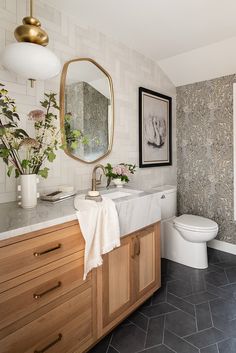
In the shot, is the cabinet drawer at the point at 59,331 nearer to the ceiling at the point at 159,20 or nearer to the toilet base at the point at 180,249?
the toilet base at the point at 180,249

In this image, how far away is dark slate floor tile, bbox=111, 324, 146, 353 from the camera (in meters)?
1.46

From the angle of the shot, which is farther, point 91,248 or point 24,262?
point 91,248

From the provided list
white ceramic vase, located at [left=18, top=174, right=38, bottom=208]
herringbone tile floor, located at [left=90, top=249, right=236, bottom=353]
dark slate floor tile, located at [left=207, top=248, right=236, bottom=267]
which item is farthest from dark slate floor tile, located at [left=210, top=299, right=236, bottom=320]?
white ceramic vase, located at [left=18, top=174, right=38, bottom=208]

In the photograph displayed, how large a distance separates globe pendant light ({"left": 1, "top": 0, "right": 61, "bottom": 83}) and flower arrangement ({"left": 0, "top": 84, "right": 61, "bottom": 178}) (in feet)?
0.53

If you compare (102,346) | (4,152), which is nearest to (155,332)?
(102,346)

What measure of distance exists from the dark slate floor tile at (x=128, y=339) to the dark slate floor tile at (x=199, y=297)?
1.87 feet

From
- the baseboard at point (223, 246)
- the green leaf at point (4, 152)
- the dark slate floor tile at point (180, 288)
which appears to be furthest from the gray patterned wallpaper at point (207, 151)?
the green leaf at point (4, 152)

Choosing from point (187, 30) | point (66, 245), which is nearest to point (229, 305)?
point (66, 245)

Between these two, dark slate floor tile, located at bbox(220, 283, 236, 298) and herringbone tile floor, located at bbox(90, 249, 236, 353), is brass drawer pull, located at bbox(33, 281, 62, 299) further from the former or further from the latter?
dark slate floor tile, located at bbox(220, 283, 236, 298)

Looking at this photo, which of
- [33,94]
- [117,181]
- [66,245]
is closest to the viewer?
[66,245]

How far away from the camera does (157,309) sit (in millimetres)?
1833

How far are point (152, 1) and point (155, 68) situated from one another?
1.12 m

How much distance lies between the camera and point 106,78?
2.21 meters

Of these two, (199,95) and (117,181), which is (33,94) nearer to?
(117,181)
